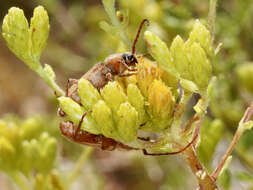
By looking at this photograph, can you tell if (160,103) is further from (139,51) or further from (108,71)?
(139,51)

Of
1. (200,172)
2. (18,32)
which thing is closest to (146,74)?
(200,172)

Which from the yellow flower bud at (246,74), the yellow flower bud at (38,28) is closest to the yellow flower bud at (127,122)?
the yellow flower bud at (38,28)

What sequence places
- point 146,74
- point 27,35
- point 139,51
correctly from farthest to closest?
point 139,51 < point 27,35 < point 146,74

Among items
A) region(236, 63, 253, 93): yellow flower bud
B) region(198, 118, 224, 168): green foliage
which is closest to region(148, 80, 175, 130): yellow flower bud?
region(198, 118, 224, 168): green foliage

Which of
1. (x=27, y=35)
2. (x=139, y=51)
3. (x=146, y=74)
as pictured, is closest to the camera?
(x=146, y=74)

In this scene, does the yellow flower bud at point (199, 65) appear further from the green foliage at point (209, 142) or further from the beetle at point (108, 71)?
the green foliage at point (209, 142)

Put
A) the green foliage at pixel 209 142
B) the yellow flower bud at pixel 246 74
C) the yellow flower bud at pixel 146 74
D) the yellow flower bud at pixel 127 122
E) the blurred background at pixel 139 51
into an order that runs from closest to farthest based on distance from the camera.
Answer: the yellow flower bud at pixel 127 122, the yellow flower bud at pixel 146 74, the green foliage at pixel 209 142, the blurred background at pixel 139 51, the yellow flower bud at pixel 246 74

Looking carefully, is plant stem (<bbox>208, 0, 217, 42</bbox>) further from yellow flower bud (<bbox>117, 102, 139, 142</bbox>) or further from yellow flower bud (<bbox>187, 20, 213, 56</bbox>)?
yellow flower bud (<bbox>117, 102, 139, 142</bbox>)

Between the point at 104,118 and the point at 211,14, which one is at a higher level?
the point at 211,14

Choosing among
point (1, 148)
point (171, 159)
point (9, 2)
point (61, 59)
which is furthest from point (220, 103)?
point (9, 2)
